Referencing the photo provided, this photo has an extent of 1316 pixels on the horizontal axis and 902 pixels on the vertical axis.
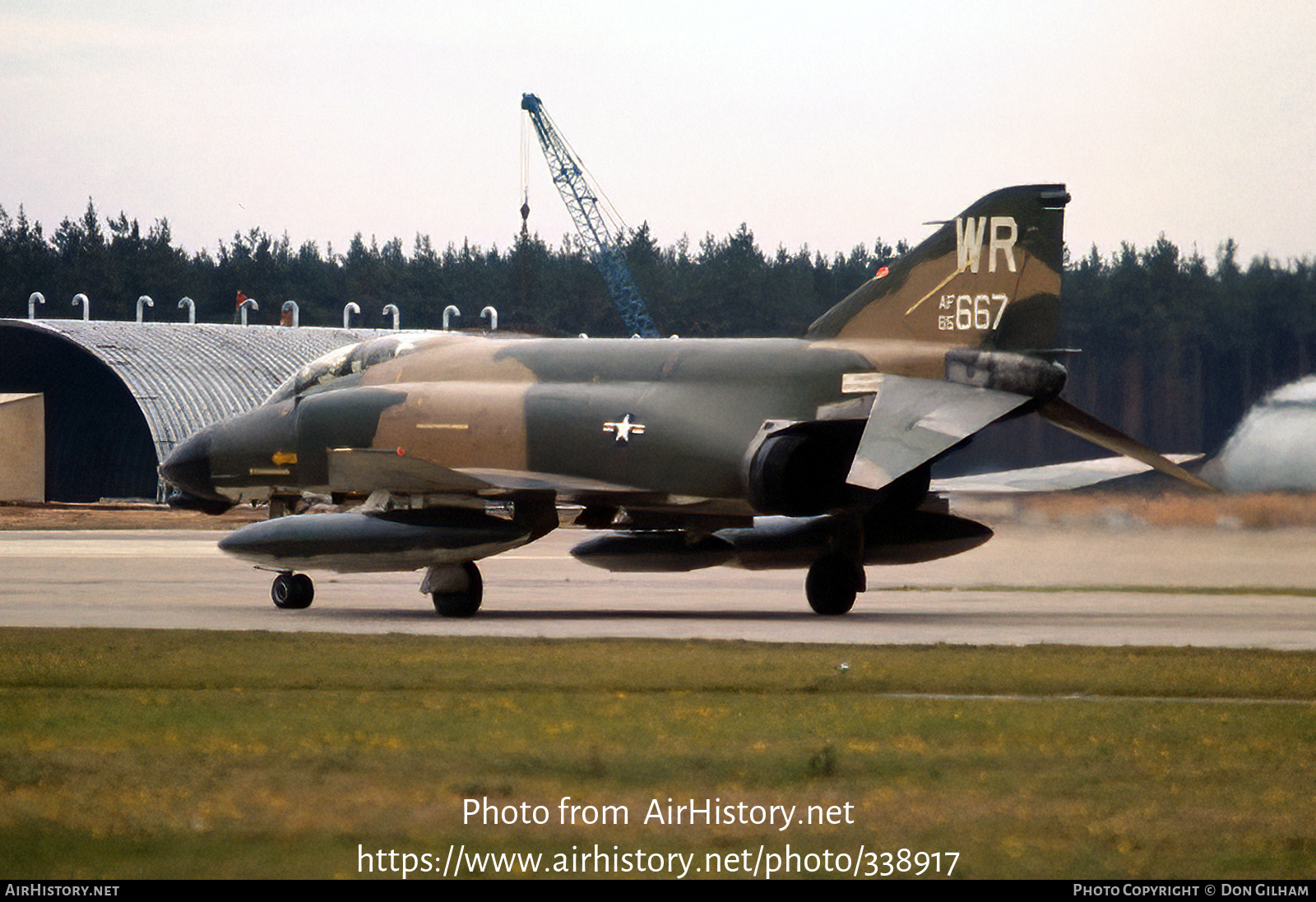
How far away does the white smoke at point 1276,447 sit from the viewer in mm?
32969

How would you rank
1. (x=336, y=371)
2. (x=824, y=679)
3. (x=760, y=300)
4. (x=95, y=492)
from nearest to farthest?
1. (x=824, y=679)
2. (x=336, y=371)
3. (x=95, y=492)
4. (x=760, y=300)

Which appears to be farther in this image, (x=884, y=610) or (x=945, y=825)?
(x=884, y=610)

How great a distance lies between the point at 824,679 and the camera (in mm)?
12992

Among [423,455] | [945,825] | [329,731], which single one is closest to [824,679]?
[329,731]

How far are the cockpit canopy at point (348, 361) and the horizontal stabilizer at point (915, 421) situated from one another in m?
7.34

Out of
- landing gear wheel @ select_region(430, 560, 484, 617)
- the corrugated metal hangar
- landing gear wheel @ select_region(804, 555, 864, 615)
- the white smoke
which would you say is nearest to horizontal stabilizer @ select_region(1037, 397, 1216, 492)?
landing gear wheel @ select_region(804, 555, 864, 615)

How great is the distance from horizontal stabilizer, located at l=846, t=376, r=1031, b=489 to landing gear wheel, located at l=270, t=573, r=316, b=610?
7429mm

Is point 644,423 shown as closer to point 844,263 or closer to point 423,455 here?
point 423,455

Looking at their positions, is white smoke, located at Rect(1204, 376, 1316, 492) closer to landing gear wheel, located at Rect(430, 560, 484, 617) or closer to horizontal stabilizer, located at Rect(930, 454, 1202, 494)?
horizontal stabilizer, located at Rect(930, 454, 1202, 494)

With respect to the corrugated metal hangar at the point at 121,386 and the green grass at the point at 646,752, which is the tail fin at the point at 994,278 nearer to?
the green grass at the point at 646,752

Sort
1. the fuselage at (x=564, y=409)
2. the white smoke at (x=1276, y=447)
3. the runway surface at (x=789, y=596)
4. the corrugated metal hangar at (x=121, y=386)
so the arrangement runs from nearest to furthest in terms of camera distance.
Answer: the runway surface at (x=789, y=596) < the fuselage at (x=564, y=409) < the white smoke at (x=1276, y=447) < the corrugated metal hangar at (x=121, y=386)

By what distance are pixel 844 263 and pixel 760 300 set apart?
6593 millimetres

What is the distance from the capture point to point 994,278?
20.3 m

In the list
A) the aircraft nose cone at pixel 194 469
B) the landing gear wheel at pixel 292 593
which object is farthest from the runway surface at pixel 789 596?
the aircraft nose cone at pixel 194 469
